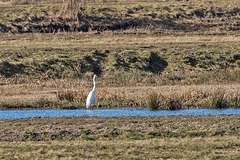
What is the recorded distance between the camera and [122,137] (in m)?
13.9

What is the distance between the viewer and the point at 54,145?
12602 millimetres

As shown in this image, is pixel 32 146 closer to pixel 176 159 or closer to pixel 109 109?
pixel 176 159

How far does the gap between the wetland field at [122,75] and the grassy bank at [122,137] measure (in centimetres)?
3

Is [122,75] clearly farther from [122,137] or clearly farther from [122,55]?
[122,137]

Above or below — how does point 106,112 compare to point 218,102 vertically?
below

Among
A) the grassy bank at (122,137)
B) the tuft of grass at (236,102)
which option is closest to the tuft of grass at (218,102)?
the tuft of grass at (236,102)

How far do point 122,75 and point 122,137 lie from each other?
20496 millimetres

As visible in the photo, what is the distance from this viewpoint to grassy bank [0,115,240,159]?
1156 cm

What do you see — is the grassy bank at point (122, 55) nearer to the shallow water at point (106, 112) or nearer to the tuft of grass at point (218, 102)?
the tuft of grass at point (218, 102)

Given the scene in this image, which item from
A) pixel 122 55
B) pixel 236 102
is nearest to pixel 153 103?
pixel 236 102

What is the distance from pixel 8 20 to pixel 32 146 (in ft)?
134

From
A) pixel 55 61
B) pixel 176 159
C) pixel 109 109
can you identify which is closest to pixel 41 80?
pixel 55 61

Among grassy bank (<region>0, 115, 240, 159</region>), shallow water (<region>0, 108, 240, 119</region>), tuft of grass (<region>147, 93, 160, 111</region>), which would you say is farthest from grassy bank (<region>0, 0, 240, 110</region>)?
grassy bank (<region>0, 115, 240, 159</region>)

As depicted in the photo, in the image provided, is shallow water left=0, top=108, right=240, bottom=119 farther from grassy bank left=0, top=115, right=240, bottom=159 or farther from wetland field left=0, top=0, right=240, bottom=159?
grassy bank left=0, top=115, right=240, bottom=159
